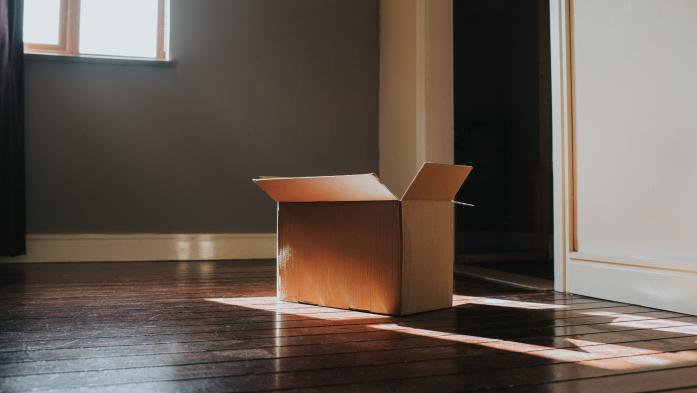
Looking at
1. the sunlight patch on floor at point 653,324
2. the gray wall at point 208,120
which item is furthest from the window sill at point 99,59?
the sunlight patch on floor at point 653,324

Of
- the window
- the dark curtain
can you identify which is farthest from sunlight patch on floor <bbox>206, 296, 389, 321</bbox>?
the window

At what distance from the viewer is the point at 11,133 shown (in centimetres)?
264

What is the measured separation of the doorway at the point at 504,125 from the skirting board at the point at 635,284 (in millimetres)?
1440

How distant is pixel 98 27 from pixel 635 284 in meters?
2.77

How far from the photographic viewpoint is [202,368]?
0.87 m

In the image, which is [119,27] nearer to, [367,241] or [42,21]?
[42,21]

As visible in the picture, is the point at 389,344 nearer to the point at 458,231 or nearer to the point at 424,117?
the point at 424,117

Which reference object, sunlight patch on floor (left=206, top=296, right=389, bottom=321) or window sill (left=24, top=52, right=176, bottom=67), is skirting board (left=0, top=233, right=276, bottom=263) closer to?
window sill (left=24, top=52, right=176, bottom=67)

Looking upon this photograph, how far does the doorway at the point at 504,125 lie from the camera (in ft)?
10.5

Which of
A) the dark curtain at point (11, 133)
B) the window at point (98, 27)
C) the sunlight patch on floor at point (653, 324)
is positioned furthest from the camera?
the window at point (98, 27)

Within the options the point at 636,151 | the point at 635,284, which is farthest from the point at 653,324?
the point at 636,151

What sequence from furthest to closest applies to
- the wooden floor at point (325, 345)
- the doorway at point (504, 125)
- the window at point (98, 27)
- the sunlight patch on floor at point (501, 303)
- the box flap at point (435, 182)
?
the doorway at point (504, 125) < the window at point (98, 27) < the sunlight patch on floor at point (501, 303) < the box flap at point (435, 182) < the wooden floor at point (325, 345)

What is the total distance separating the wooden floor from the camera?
80 centimetres

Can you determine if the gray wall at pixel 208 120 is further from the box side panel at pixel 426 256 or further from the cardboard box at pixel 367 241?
the box side panel at pixel 426 256
